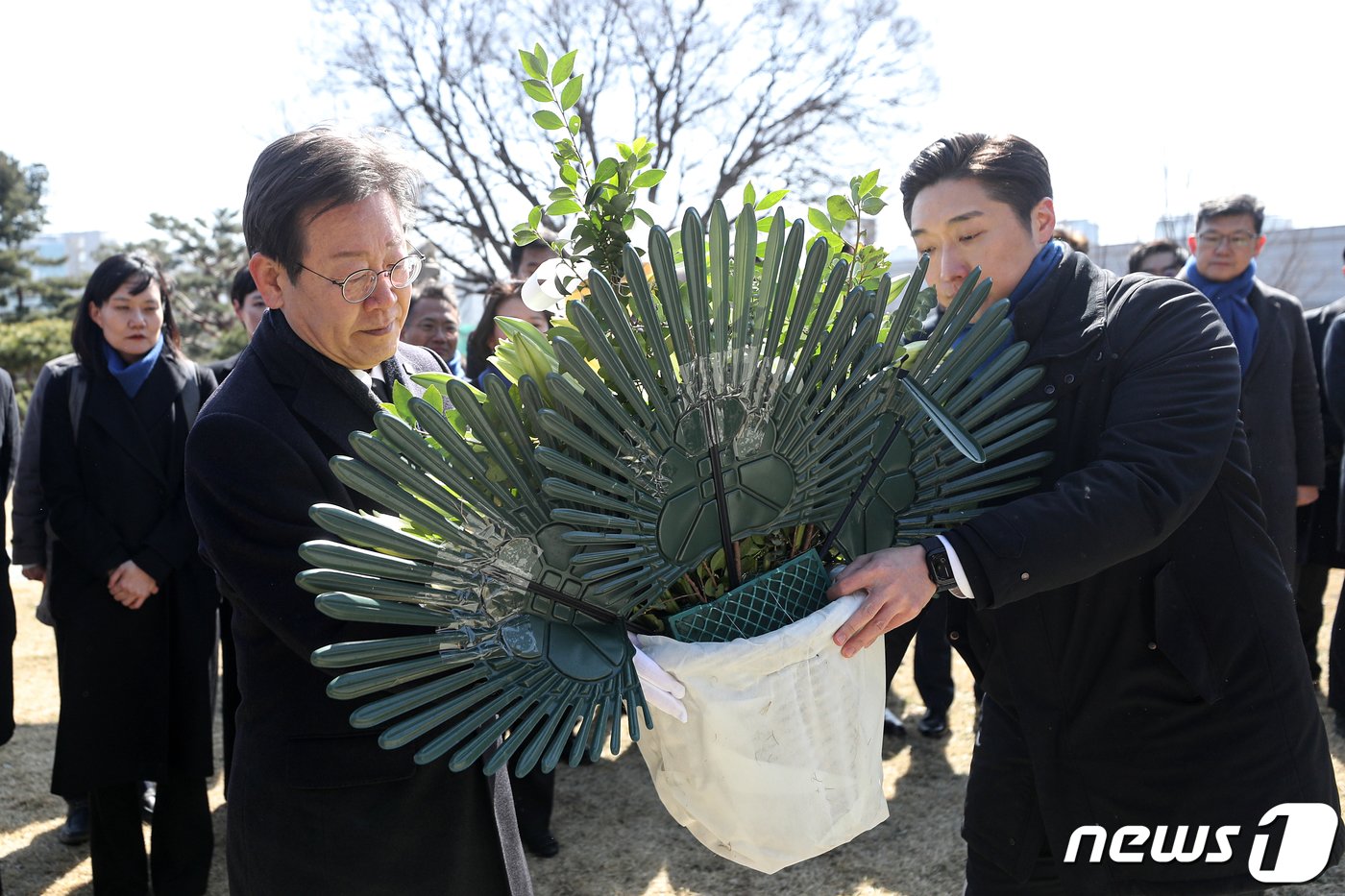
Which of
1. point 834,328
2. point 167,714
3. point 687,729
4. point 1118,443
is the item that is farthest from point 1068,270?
point 167,714

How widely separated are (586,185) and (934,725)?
3790 millimetres

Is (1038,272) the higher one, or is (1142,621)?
(1038,272)

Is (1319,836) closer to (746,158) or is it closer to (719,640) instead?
(719,640)

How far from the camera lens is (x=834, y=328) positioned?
3.97ft

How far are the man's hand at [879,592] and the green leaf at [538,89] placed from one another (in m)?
0.70

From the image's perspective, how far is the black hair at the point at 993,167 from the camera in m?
1.83

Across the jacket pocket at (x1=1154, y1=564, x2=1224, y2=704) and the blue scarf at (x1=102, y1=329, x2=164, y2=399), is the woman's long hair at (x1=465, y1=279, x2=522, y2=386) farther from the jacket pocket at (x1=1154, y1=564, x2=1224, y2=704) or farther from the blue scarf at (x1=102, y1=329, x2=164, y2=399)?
the jacket pocket at (x1=1154, y1=564, x2=1224, y2=704)

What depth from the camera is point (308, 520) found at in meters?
1.41

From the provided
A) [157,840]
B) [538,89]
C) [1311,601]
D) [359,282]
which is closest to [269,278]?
[359,282]

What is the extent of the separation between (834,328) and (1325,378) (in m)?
4.18

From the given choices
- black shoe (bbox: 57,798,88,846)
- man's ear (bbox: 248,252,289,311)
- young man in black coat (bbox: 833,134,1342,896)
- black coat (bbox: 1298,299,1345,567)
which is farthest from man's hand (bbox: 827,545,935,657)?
black coat (bbox: 1298,299,1345,567)

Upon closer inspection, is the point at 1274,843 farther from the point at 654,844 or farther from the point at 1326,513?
the point at 1326,513

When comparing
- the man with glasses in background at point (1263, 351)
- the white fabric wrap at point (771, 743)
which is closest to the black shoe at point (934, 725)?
the man with glasses in background at point (1263, 351)

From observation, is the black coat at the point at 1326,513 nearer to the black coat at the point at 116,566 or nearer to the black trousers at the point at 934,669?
the black trousers at the point at 934,669
